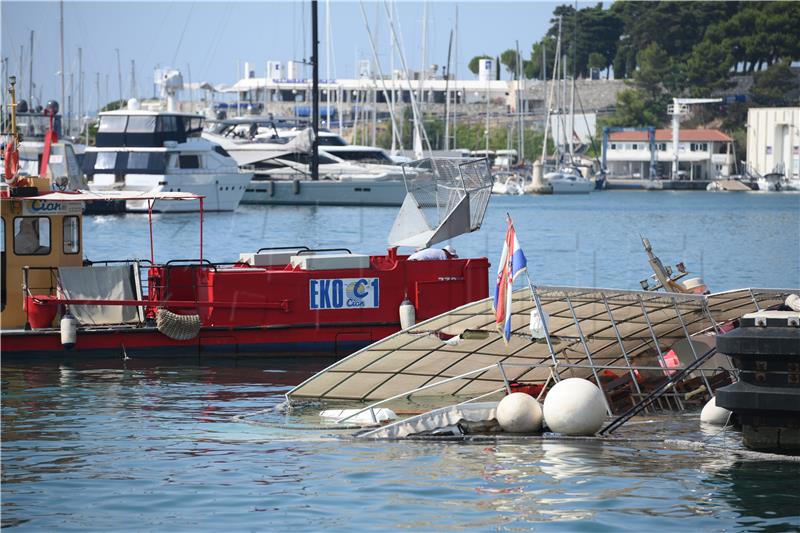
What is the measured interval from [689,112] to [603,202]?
161 ft

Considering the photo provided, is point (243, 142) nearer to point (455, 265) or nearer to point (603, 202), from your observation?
point (603, 202)

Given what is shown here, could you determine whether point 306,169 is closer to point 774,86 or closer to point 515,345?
point 515,345

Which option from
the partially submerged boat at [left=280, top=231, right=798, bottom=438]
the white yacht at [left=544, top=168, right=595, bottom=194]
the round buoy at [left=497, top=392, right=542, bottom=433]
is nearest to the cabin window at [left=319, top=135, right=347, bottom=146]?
the white yacht at [left=544, top=168, right=595, bottom=194]

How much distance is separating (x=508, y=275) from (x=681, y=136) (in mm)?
125557

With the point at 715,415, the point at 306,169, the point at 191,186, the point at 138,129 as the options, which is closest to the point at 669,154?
the point at 306,169

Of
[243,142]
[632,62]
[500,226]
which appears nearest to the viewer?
[500,226]

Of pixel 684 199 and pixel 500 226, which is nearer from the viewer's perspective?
pixel 500 226

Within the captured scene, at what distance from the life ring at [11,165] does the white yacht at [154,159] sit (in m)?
44.5

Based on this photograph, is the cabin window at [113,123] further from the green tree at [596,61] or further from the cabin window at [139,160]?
the green tree at [596,61]

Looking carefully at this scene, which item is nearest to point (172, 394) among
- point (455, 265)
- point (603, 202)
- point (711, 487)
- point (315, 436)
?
point (315, 436)

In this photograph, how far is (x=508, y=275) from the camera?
1622cm

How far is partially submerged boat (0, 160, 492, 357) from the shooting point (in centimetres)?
2262

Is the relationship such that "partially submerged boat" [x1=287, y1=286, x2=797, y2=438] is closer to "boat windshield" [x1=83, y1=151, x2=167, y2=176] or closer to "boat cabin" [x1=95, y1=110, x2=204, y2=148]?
"boat windshield" [x1=83, y1=151, x2=167, y2=176]

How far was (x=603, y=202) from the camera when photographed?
10456 cm
